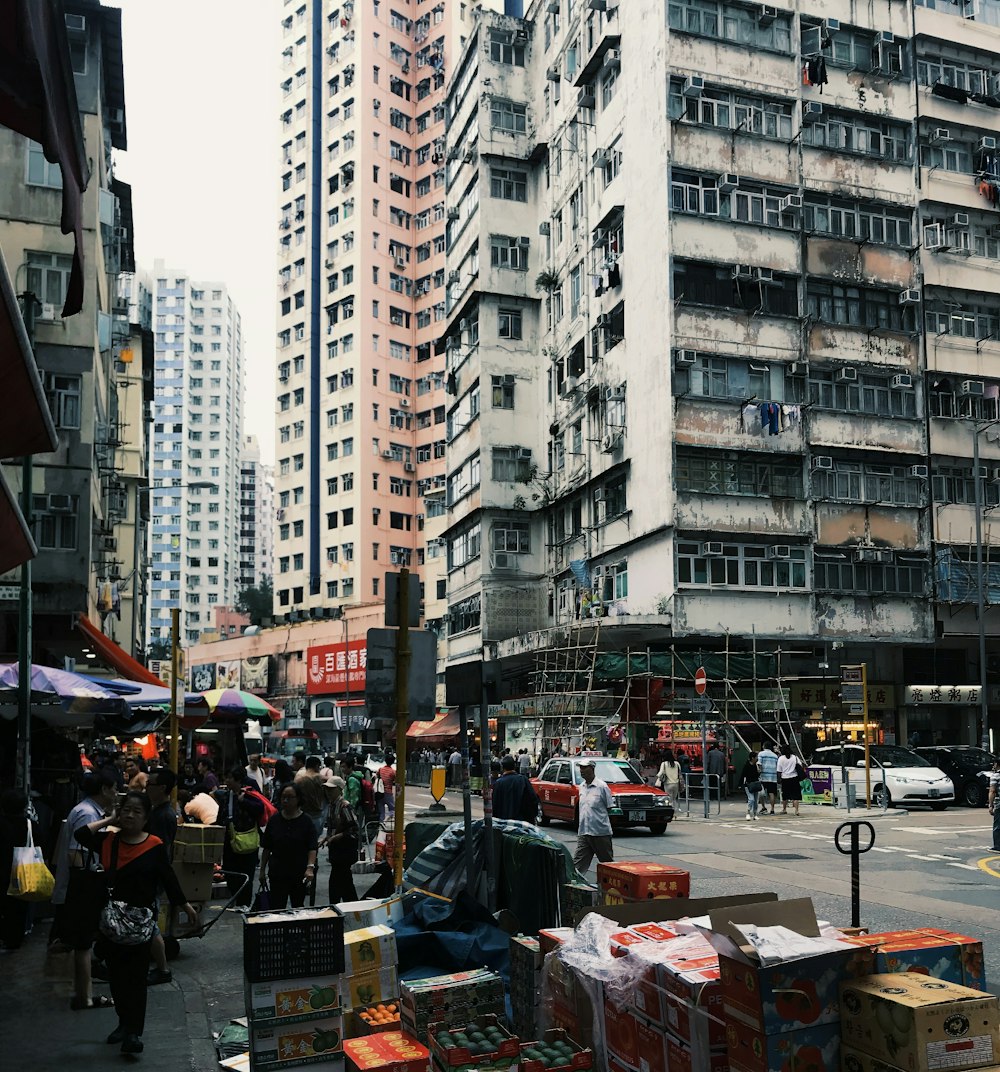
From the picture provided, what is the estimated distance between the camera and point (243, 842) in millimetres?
14289

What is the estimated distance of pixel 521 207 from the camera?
52.3 meters

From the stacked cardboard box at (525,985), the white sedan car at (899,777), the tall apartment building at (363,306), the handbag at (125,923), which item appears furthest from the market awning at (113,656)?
the tall apartment building at (363,306)

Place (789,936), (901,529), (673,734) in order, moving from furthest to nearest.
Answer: (901,529)
(673,734)
(789,936)

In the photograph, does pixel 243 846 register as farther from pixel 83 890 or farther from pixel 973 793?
pixel 973 793

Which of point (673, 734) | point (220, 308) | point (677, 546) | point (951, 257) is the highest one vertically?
point (220, 308)

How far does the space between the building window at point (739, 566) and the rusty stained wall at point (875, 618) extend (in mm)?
1341

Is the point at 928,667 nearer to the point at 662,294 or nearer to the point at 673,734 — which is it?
the point at 673,734

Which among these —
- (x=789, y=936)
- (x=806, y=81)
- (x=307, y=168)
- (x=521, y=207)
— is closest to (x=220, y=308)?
(x=307, y=168)

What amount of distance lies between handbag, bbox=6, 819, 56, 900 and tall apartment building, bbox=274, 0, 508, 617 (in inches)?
2776

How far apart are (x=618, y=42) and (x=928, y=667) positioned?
24.6m

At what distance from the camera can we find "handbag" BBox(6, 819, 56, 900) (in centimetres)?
1136

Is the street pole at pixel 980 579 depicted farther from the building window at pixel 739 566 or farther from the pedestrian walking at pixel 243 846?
the pedestrian walking at pixel 243 846

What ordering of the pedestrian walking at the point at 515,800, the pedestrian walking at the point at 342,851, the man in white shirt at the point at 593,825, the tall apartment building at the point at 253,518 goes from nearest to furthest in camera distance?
the pedestrian walking at the point at 342,851 < the man in white shirt at the point at 593,825 < the pedestrian walking at the point at 515,800 < the tall apartment building at the point at 253,518

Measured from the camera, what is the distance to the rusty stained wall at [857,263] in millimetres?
41219
